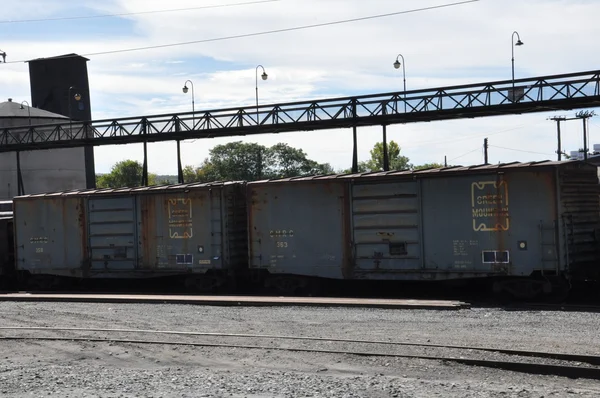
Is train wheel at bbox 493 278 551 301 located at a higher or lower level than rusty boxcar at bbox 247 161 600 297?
lower

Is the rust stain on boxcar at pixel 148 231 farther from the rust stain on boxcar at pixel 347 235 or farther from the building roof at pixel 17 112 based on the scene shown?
the building roof at pixel 17 112

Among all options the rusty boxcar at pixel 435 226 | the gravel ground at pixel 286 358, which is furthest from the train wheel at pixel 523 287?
the gravel ground at pixel 286 358

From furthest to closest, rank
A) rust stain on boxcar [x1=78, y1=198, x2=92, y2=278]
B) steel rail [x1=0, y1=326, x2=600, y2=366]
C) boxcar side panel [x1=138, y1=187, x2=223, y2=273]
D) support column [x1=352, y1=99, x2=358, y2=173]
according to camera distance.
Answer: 1. support column [x1=352, y1=99, x2=358, y2=173]
2. rust stain on boxcar [x1=78, y1=198, x2=92, y2=278]
3. boxcar side panel [x1=138, y1=187, x2=223, y2=273]
4. steel rail [x1=0, y1=326, x2=600, y2=366]

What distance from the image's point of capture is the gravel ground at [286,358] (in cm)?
841

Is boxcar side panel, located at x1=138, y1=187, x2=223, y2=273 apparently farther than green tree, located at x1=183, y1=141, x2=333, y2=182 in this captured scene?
No

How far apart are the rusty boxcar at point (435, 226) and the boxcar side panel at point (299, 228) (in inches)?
1.0

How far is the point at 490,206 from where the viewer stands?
15.6 metres

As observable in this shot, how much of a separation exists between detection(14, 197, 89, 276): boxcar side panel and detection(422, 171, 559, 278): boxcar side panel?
1072 centimetres

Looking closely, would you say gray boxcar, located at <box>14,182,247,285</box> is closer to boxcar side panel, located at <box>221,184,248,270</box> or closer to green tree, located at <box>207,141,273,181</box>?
boxcar side panel, located at <box>221,184,248,270</box>

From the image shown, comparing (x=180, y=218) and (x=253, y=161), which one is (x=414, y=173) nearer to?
(x=180, y=218)

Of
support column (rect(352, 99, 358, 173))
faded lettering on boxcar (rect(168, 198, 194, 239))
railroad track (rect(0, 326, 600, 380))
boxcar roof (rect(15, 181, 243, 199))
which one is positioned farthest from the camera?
support column (rect(352, 99, 358, 173))

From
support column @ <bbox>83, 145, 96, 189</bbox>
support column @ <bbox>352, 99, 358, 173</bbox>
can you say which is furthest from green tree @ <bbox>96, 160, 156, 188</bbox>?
support column @ <bbox>352, 99, 358, 173</bbox>

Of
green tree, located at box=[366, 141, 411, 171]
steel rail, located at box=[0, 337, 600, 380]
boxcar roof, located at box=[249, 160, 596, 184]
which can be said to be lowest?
steel rail, located at box=[0, 337, 600, 380]

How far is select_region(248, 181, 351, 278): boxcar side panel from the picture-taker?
17.4 metres
